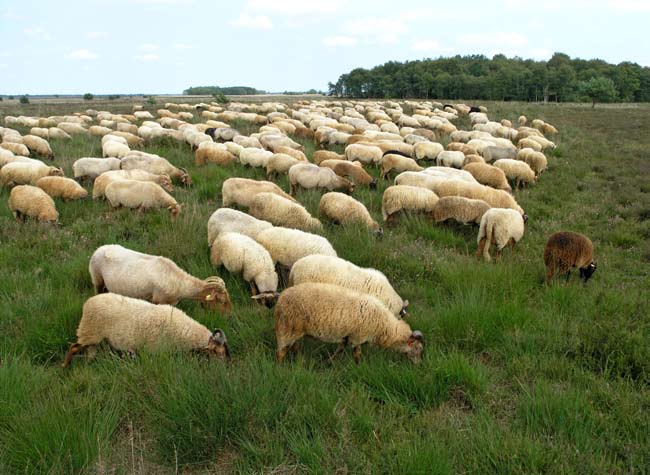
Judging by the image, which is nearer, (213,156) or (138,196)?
(138,196)

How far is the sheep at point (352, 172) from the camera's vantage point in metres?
11.8

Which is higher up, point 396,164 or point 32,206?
point 396,164

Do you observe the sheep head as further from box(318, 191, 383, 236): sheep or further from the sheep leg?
box(318, 191, 383, 236): sheep

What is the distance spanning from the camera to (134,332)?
4.43 metres

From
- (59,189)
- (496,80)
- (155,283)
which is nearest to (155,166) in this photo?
(59,189)

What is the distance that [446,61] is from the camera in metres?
82.1

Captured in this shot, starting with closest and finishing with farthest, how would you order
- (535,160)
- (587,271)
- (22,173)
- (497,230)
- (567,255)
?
(567,255)
(587,271)
(497,230)
(22,173)
(535,160)

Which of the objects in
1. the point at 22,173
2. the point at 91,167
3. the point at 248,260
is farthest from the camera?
the point at 91,167

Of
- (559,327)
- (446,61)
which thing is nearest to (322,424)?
(559,327)

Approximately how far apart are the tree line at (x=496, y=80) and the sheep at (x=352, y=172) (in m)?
52.3

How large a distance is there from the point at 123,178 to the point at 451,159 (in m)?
9.69

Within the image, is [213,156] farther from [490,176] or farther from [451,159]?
[490,176]

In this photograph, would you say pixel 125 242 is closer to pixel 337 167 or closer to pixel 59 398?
pixel 59 398

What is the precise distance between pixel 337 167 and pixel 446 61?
80.0 meters
